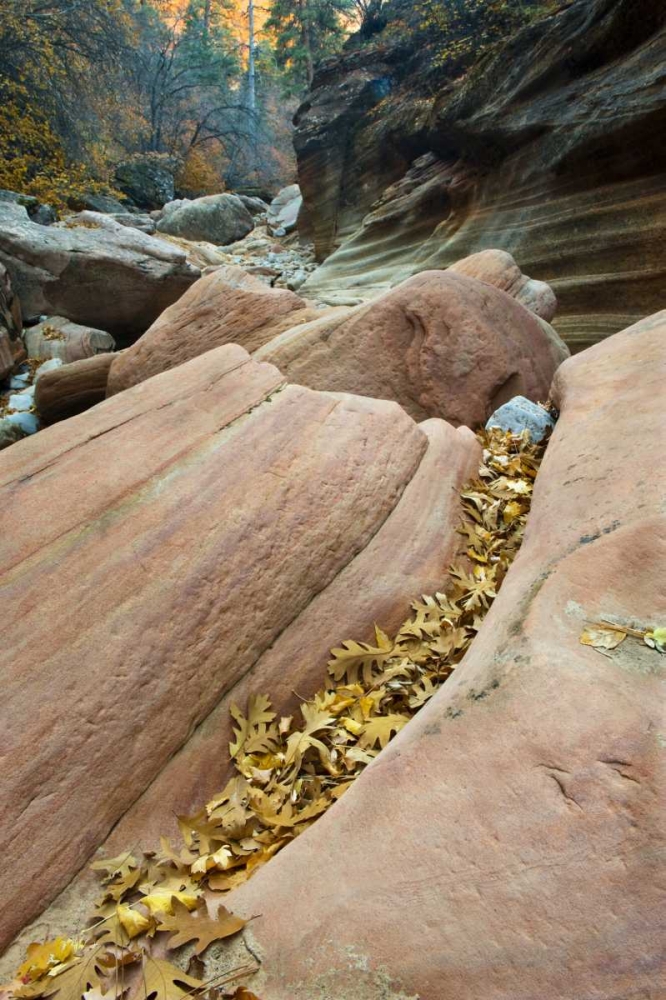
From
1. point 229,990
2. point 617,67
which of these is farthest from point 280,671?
point 617,67

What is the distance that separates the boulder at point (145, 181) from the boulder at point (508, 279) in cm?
1550

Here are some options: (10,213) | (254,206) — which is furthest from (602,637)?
(254,206)

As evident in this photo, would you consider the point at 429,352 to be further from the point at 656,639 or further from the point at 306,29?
the point at 306,29

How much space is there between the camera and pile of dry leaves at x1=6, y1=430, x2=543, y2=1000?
4.16 feet

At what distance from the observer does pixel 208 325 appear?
4570 millimetres

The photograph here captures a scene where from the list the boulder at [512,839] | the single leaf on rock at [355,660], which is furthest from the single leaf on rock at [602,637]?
the single leaf on rock at [355,660]

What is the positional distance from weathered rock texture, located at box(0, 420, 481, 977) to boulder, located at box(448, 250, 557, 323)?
265cm

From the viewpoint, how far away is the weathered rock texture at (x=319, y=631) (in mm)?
1674

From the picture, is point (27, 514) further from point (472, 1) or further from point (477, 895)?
point (472, 1)

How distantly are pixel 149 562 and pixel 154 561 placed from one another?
0.7 inches

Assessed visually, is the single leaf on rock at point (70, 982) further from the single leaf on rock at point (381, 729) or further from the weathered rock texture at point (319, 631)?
the single leaf on rock at point (381, 729)

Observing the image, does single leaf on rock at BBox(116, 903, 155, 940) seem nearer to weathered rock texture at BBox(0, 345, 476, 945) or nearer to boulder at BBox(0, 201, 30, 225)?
weathered rock texture at BBox(0, 345, 476, 945)

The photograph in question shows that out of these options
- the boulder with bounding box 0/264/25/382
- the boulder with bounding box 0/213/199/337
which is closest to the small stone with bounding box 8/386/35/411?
the boulder with bounding box 0/264/25/382

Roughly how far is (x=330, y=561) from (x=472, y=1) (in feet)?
39.2
